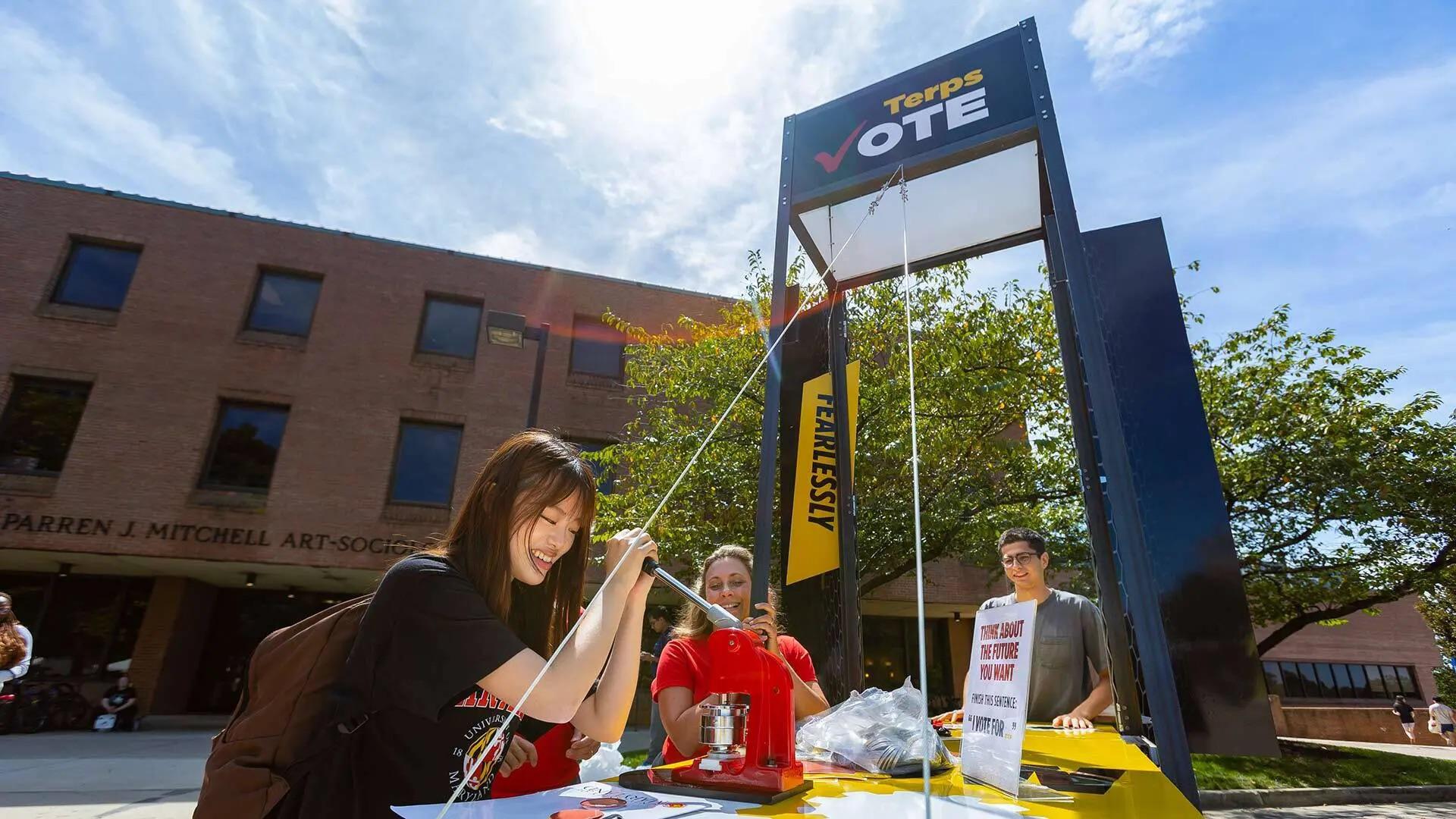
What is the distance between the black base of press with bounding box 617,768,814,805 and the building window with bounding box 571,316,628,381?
1593 cm

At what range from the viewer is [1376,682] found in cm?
2764

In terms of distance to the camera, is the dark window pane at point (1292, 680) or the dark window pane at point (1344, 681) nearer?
the dark window pane at point (1292, 680)

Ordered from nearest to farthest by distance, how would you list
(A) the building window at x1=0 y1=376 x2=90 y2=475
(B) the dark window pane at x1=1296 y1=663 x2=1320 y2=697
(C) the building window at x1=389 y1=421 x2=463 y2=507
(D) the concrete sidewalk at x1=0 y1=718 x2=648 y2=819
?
(D) the concrete sidewalk at x1=0 y1=718 x2=648 y2=819 < (A) the building window at x1=0 y1=376 x2=90 y2=475 < (C) the building window at x1=389 y1=421 x2=463 y2=507 < (B) the dark window pane at x1=1296 y1=663 x2=1320 y2=697

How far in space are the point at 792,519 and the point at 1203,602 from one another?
2.19 m

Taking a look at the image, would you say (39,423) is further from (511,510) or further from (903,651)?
(903,651)

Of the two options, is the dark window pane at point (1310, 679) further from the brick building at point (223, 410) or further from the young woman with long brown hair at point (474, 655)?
the young woman with long brown hair at point (474, 655)

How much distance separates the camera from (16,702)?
12.6 metres

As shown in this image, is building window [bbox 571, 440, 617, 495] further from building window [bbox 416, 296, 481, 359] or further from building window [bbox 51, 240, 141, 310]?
building window [bbox 51, 240, 141, 310]

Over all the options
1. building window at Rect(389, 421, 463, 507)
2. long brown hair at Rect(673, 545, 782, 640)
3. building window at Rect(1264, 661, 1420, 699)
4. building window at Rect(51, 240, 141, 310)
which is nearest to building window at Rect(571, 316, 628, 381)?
building window at Rect(389, 421, 463, 507)

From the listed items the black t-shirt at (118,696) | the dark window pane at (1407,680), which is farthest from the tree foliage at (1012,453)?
the dark window pane at (1407,680)

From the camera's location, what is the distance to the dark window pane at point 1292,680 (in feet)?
84.9

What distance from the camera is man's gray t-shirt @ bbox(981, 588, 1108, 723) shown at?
119 inches

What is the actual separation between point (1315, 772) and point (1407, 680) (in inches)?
1091

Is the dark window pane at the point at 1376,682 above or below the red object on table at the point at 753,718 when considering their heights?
below
